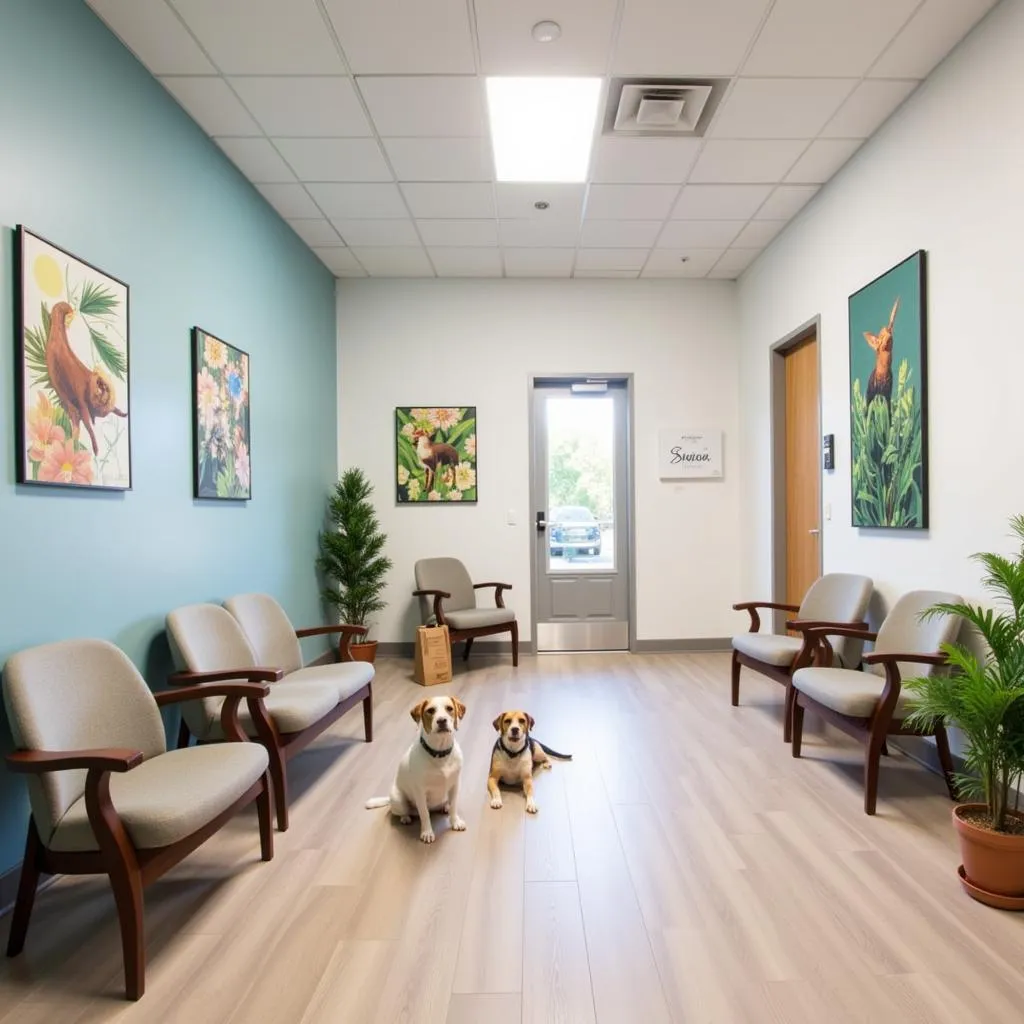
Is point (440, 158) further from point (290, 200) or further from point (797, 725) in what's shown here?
point (797, 725)

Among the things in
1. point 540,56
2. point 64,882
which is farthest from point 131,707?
point 540,56

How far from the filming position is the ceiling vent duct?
9.42 ft

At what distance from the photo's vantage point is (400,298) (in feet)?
17.4

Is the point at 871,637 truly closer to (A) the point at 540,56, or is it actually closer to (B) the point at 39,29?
(A) the point at 540,56

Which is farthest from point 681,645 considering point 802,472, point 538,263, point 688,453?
Result: point 538,263

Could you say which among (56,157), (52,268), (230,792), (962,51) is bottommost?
(230,792)

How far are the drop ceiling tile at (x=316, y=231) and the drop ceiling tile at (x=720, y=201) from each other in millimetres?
2358

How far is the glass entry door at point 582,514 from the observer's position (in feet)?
17.9

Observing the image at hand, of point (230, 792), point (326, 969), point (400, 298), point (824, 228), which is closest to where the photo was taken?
point (326, 969)

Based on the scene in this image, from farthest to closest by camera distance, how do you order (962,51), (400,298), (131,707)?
1. (400,298)
2. (962,51)
3. (131,707)

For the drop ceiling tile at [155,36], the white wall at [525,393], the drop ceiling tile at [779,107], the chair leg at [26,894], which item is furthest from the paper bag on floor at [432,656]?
the drop ceiling tile at [779,107]

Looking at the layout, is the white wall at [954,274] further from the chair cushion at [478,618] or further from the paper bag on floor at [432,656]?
the paper bag on floor at [432,656]

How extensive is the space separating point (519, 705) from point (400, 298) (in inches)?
138

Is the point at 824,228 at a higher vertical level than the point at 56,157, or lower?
higher
